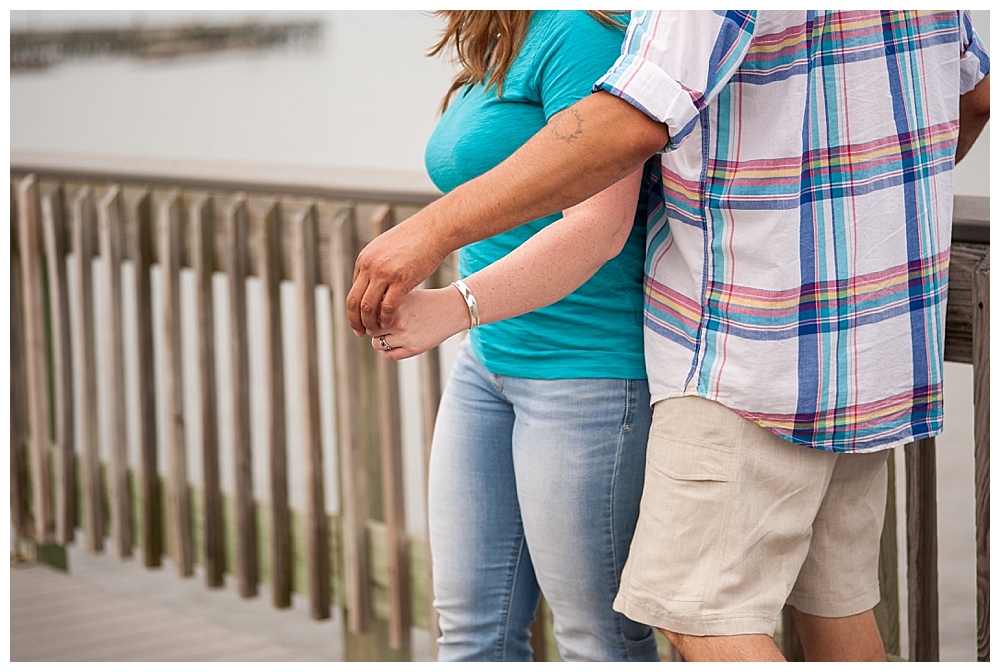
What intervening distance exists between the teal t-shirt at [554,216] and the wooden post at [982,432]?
→ 443 millimetres

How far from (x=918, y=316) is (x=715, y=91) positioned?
0.35m

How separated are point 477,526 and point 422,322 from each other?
44cm

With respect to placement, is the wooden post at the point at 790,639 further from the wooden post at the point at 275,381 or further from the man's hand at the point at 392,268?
the wooden post at the point at 275,381

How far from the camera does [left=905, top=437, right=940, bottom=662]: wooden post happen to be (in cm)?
152

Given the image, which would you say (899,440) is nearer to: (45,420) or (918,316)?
(918,316)

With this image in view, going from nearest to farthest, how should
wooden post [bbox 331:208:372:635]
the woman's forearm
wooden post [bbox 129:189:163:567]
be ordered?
1. the woman's forearm
2. wooden post [bbox 331:208:372:635]
3. wooden post [bbox 129:189:163:567]

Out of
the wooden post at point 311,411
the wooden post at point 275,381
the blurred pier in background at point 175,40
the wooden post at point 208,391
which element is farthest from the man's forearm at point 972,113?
the blurred pier in background at point 175,40

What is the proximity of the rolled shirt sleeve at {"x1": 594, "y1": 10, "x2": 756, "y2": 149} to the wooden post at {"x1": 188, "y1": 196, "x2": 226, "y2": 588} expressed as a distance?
5.34ft

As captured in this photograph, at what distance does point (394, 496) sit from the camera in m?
2.16

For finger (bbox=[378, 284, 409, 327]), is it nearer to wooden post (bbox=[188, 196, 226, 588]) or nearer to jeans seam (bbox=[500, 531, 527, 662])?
jeans seam (bbox=[500, 531, 527, 662])

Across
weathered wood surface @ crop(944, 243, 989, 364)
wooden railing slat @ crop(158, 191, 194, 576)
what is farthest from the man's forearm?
wooden railing slat @ crop(158, 191, 194, 576)

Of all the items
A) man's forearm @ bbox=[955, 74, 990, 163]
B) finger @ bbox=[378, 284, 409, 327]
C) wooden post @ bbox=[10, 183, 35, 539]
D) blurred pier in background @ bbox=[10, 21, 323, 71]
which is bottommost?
wooden post @ bbox=[10, 183, 35, 539]

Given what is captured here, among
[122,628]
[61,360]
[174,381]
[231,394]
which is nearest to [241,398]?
[231,394]

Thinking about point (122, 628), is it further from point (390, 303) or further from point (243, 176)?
point (390, 303)
